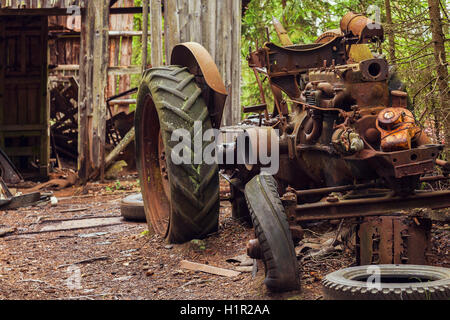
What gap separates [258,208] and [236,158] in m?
1.86

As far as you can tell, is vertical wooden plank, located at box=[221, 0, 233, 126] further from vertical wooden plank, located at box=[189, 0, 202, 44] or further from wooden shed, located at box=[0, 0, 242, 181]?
vertical wooden plank, located at box=[189, 0, 202, 44]

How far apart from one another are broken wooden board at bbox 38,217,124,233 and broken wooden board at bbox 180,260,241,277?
278 cm

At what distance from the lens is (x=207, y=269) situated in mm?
4719

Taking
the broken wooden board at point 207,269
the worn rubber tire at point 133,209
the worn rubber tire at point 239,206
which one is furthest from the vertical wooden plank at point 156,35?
the broken wooden board at point 207,269

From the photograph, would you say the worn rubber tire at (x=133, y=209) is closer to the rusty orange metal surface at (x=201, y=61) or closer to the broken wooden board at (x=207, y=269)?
the rusty orange metal surface at (x=201, y=61)

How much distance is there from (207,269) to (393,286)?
189 cm

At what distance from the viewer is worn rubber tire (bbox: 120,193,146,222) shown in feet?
24.7

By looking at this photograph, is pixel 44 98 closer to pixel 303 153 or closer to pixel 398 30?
pixel 398 30

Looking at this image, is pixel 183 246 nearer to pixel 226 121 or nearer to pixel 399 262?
pixel 399 262

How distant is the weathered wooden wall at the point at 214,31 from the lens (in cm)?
927

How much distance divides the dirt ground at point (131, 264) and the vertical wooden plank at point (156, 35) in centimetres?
324

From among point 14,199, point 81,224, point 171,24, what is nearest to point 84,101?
point 14,199

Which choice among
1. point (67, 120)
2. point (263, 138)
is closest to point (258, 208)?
point (263, 138)

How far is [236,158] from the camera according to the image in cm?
568
